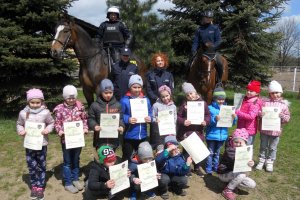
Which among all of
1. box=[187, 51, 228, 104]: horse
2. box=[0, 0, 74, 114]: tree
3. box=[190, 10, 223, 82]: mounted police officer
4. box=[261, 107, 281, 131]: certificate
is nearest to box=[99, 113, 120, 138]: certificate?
box=[261, 107, 281, 131]: certificate

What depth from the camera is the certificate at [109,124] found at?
14.1ft

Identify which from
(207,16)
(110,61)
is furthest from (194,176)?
(207,16)

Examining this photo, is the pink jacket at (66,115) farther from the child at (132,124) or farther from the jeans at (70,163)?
the child at (132,124)

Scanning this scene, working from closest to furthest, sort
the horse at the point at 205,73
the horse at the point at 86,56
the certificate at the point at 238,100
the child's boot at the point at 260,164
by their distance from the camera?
the certificate at the point at 238,100 < the child's boot at the point at 260,164 < the horse at the point at 86,56 < the horse at the point at 205,73

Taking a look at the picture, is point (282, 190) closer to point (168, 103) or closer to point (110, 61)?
point (168, 103)

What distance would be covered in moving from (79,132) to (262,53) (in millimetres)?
9944

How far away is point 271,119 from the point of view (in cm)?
499

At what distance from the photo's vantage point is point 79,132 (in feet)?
14.2

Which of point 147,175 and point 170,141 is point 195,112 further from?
point 147,175

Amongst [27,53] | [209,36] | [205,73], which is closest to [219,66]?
[205,73]

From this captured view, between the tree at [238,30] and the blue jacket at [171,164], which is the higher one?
the tree at [238,30]

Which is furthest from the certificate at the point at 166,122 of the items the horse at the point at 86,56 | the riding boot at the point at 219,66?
the riding boot at the point at 219,66

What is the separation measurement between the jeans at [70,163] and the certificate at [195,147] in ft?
5.31

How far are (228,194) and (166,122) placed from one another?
1.38 meters
